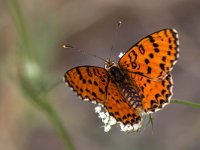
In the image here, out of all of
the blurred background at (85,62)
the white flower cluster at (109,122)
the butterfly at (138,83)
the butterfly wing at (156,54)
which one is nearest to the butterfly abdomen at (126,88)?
the butterfly at (138,83)

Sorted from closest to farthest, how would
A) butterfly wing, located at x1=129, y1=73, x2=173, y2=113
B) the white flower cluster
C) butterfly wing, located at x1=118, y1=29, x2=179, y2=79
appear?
1. butterfly wing, located at x1=129, y1=73, x2=173, y2=113
2. butterfly wing, located at x1=118, y1=29, x2=179, y2=79
3. the white flower cluster

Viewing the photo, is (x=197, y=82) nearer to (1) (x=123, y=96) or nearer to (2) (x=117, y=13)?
(2) (x=117, y=13)

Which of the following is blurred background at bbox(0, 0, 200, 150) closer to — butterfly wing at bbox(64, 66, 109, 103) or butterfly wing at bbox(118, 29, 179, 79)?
butterfly wing at bbox(64, 66, 109, 103)

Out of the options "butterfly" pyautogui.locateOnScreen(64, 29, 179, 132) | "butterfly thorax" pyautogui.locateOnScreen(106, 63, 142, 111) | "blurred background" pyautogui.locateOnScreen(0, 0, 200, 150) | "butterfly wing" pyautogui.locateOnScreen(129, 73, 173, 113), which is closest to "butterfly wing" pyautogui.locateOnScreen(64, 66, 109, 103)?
"butterfly" pyautogui.locateOnScreen(64, 29, 179, 132)

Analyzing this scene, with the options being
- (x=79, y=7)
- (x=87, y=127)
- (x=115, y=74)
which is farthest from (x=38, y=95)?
(x=79, y=7)

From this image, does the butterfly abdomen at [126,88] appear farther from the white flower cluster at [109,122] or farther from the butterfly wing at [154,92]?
the white flower cluster at [109,122]

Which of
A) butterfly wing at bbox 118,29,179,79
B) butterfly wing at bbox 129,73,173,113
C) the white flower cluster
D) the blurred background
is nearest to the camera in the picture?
butterfly wing at bbox 129,73,173,113

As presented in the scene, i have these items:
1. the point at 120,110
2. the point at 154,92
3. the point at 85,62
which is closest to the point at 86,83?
the point at 120,110
